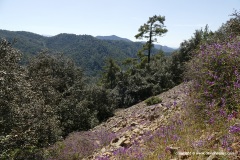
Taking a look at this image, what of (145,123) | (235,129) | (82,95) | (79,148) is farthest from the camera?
(82,95)

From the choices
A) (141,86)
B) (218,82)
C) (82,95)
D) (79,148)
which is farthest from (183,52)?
(218,82)

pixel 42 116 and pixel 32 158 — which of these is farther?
pixel 42 116

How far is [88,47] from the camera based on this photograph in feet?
623

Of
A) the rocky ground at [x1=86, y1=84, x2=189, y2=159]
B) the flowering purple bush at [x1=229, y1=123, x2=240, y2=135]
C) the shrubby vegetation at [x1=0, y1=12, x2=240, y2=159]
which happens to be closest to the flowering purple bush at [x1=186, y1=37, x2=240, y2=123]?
the shrubby vegetation at [x1=0, y1=12, x2=240, y2=159]

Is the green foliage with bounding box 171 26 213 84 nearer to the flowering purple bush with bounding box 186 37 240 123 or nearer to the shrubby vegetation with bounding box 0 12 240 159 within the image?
the shrubby vegetation with bounding box 0 12 240 159

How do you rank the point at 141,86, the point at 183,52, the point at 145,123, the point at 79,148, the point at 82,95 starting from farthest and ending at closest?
the point at 183,52 → the point at 141,86 → the point at 82,95 → the point at 79,148 → the point at 145,123

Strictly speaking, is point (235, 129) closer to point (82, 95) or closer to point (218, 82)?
point (218, 82)

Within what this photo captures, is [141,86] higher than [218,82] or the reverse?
the reverse

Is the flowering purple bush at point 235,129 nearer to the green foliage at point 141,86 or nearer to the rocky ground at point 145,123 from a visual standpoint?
the rocky ground at point 145,123

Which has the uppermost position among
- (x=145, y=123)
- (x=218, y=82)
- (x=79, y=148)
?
(x=218, y=82)

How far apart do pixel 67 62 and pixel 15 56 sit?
42.5ft

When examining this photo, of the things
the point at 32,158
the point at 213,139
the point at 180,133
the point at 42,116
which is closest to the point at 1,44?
the point at 42,116

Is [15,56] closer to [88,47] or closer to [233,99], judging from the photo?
[233,99]

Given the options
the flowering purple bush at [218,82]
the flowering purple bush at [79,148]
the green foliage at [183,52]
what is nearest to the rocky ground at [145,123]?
the flowering purple bush at [79,148]
